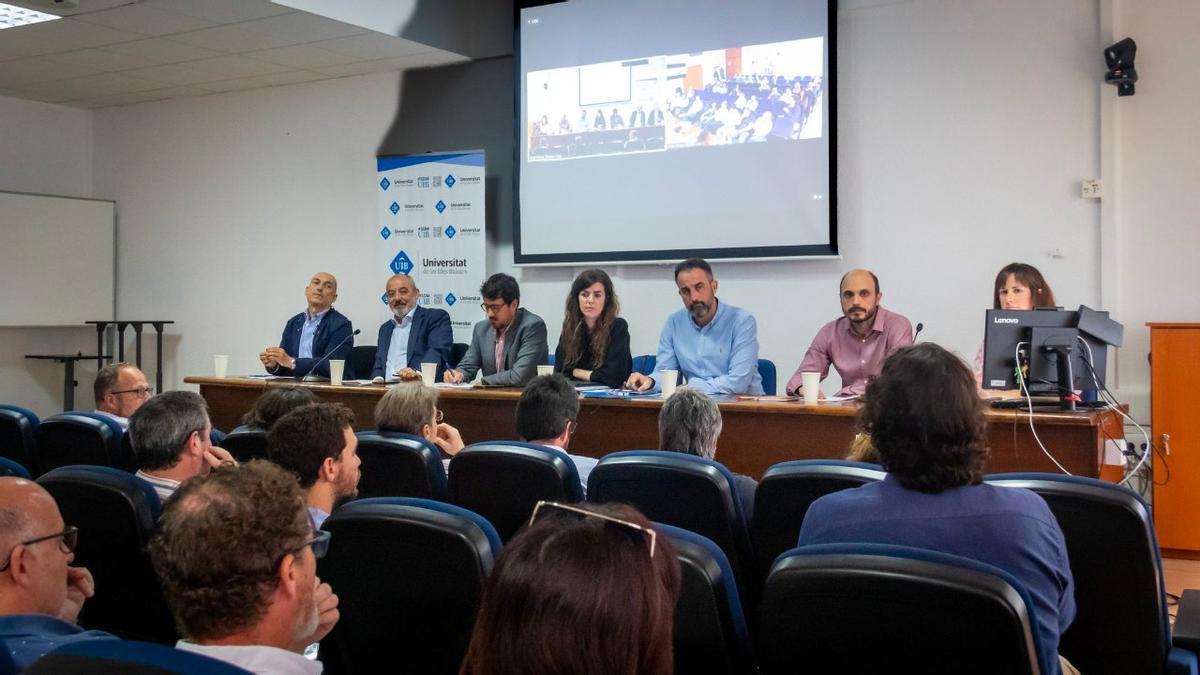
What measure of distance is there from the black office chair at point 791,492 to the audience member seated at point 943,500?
13.6 inches

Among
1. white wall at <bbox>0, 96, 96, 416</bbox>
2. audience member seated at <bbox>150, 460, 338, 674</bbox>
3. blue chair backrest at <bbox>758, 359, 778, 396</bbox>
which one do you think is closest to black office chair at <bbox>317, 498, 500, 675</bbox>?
audience member seated at <bbox>150, 460, 338, 674</bbox>

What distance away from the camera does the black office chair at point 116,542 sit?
2162 mm

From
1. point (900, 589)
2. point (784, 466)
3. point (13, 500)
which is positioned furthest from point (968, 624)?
point (13, 500)

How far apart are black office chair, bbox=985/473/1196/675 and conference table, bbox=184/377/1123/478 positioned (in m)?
1.04

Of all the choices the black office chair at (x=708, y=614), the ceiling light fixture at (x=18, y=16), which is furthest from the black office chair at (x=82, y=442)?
the ceiling light fixture at (x=18, y=16)

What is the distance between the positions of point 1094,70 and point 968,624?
4513 mm

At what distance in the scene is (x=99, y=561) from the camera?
226 cm

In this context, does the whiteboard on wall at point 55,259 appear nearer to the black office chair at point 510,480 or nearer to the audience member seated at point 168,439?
the audience member seated at point 168,439

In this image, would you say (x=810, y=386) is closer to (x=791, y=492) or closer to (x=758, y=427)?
(x=758, y=427)

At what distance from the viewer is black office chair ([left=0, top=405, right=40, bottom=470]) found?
365 cm

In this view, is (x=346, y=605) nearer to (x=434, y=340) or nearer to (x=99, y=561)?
(x=99, y=561)

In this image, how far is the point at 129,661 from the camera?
Result: 913 millimetres

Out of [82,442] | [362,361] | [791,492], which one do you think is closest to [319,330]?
[362,361]

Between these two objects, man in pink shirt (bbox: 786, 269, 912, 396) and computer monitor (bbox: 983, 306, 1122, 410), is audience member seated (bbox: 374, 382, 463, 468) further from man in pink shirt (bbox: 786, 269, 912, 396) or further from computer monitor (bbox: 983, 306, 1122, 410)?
computer monitor (bbox: 983, 306, 1122, 410)
